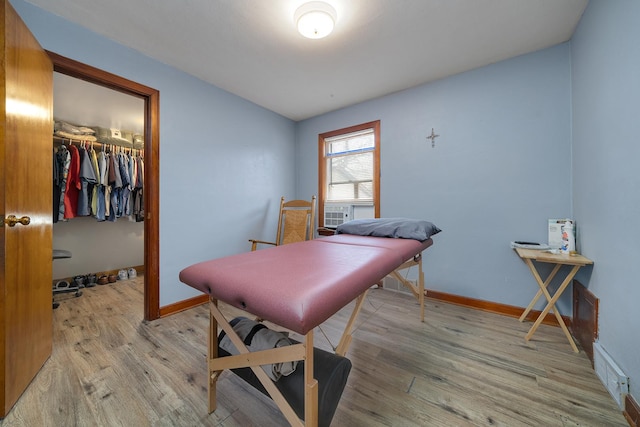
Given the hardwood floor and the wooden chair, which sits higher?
the wooden chair

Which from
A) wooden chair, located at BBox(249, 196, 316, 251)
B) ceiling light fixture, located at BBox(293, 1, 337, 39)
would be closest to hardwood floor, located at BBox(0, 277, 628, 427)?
wooden chair, located at BBox(249, 196, 316, 251)

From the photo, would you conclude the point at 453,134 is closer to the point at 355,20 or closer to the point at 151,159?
the point at 355,20

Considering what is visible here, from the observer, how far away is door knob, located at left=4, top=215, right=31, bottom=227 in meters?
1.07

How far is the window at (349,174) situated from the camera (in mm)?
2926

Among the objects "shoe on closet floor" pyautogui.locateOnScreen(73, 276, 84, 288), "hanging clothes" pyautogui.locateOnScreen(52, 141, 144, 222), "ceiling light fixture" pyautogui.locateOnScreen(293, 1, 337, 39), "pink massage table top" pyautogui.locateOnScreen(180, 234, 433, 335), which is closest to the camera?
"pink massage table top" pyautogui.locateOnScreen(180, 234, 433, 335)

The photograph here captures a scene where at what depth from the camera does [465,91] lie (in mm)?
2295

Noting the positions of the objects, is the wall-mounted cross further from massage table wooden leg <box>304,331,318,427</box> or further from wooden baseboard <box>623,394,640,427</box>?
massage table wooden leg <box>304,331,318,427</box>

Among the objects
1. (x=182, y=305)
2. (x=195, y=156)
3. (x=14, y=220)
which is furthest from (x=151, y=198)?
(x=182, y=305)

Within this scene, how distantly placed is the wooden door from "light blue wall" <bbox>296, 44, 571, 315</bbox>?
2.86 metres

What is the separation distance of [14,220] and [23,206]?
0.51 feet

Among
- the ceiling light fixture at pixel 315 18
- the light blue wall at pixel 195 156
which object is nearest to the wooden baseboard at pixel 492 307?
the light blue wall at pixel 195 156

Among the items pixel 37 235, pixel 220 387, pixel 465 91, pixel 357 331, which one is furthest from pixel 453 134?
pixel 37 235

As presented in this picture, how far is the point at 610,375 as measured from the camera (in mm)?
1199

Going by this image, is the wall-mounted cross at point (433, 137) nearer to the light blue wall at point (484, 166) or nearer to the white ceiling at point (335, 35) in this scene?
the light blue wall at point (484, 166)
